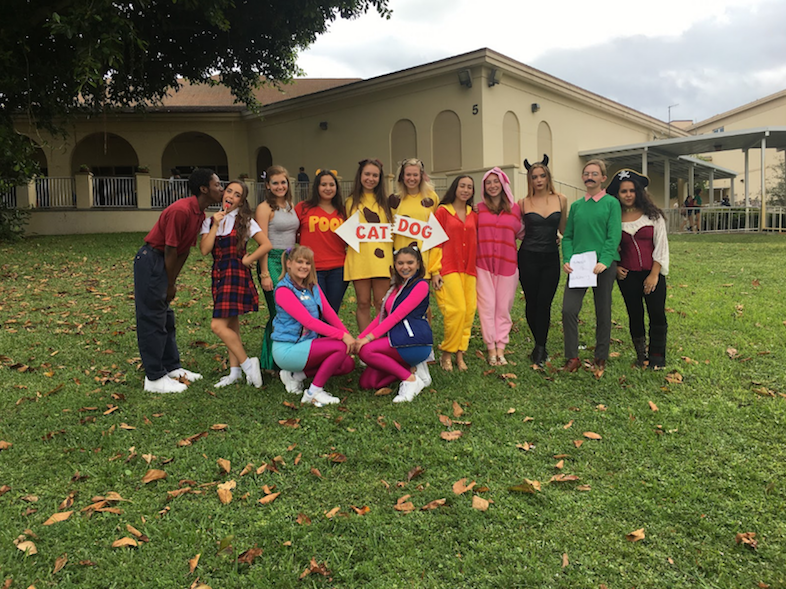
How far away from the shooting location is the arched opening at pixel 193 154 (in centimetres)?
2717


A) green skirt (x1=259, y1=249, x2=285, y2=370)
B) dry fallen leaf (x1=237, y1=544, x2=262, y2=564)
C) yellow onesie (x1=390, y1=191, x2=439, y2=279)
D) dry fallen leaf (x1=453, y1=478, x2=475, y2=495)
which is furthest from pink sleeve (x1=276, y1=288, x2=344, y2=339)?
dry fallen leaf (x1=237, y1=544, x2=262, y2=564)

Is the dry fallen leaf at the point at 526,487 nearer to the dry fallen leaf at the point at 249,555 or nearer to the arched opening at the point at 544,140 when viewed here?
the dry fallen leaf at the point at 249,555

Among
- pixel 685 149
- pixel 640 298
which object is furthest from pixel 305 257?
pixel 685 149

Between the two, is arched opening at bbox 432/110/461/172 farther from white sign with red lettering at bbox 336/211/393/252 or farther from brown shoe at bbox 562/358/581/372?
white sign with red lettering at bbox 336/211/393/252

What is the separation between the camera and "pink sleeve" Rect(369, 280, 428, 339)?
15.1 feet

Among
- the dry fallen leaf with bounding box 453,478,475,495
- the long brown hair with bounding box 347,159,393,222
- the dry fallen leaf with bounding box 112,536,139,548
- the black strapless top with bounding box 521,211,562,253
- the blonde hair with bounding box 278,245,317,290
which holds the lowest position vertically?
Result: the dry fallen leaf with bounding box 112,536,139,548

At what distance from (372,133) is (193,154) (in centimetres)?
1145

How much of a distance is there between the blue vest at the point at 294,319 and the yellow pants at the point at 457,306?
45.7 inches

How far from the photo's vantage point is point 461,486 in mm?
3229

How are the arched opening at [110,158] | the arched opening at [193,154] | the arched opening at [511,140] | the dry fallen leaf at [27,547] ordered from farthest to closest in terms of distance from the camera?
the arched opening at [193,154] < the arched opening at [110,158] < the arched opening at [511,140] < the dry fallen leaf at [27,547]

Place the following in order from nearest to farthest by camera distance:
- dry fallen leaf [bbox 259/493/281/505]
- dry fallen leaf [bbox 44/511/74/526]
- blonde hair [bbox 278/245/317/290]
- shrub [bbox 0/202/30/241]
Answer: dry fallen leaf [bbox 44/511/74/526] → dry fallen leaf [bbox 259/493/281/505] → blonde hair [bbox 278/245/317/290] → shrub [bbox 0/202/30/241]

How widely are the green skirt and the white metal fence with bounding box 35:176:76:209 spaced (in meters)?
17.2

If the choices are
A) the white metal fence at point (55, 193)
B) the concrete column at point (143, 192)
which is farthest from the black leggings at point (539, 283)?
the white metal fence at point (55, 193)

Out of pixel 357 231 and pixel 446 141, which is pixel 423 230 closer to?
pixel 357 231
